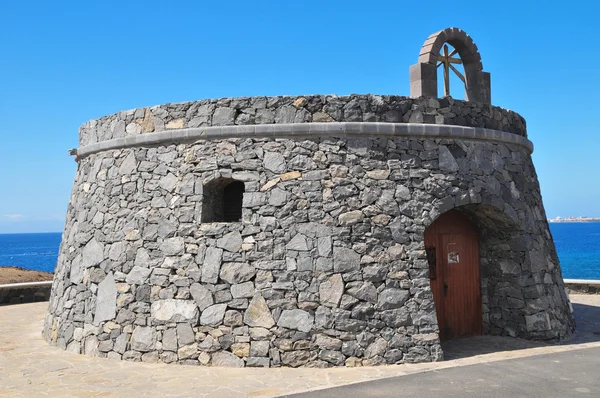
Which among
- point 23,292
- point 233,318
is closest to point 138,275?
point 233,318

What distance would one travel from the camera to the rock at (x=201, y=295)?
8672 mm

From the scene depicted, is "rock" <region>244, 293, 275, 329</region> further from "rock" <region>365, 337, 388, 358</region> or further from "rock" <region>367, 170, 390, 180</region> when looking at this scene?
"rock" <region>367, 170, 390, 180</region>

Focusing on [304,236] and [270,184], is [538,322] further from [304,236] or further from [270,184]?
[270,184]

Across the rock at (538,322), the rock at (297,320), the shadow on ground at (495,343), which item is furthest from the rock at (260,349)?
the rock at (538,322)

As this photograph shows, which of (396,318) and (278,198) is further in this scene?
(278,198)

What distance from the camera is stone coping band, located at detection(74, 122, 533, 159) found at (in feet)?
29.1

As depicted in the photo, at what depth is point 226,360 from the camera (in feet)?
27.7

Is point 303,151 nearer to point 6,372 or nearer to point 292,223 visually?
point 292,223

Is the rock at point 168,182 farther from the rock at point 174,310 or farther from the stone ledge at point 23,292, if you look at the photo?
the stone ledge at point 23,292

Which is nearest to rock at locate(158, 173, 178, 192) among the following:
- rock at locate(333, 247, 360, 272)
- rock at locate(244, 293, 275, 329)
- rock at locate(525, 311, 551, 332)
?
rock at locate(244, 293, 275, 329)

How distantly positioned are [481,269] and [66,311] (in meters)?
7.56

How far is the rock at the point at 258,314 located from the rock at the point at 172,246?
1478mm

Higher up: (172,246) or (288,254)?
(172,246)

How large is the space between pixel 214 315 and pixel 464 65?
23.2 ft
